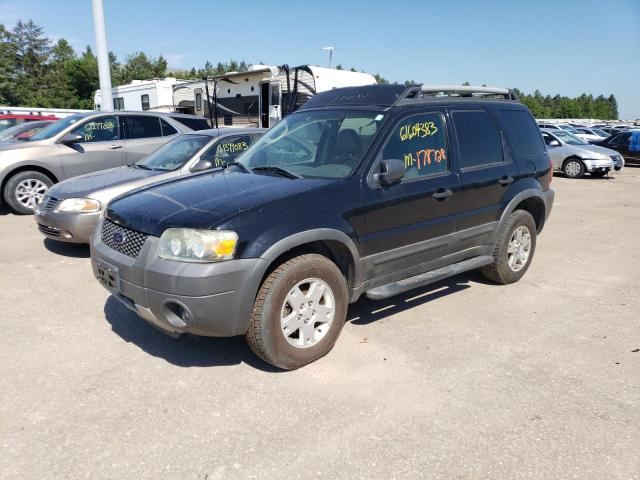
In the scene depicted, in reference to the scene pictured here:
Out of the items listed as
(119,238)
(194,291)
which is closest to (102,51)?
(119,238)

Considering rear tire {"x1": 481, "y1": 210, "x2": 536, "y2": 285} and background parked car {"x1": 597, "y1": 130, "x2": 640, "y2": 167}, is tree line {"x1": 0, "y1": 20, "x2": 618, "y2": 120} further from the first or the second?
rear tire {"x1": 481, "y1": 210, "x2": 536, "y2": 285}

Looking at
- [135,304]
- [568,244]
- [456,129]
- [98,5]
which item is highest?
[98,5]

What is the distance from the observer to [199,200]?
11.0ft

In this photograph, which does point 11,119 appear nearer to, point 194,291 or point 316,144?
point 316,144

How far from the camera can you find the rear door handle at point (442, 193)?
4.09 m

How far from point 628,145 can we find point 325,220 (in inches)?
819

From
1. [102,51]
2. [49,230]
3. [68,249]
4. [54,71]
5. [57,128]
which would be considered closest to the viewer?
[49,230]

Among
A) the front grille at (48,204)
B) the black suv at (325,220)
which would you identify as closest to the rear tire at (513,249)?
the black suv at (325,220)

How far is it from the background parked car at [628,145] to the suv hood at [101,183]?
1986 centimetres

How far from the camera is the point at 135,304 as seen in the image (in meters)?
3.25

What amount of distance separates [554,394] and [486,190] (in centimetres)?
200

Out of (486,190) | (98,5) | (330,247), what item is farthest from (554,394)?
(98,5)

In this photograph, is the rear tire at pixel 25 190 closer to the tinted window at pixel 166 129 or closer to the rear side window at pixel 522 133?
the tinted window at pixel 166 129

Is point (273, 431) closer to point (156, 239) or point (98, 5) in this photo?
point (156, 239)
